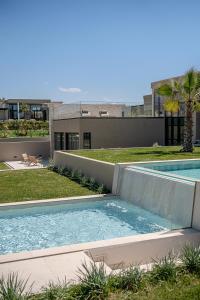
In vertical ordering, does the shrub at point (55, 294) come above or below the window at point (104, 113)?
below

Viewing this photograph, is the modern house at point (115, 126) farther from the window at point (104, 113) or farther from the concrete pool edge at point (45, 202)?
the concrete pool edge at point (45, 202)

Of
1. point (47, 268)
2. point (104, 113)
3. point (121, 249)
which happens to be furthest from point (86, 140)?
point (47, 268)

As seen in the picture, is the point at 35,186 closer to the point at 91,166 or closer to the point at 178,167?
the point at 91,166

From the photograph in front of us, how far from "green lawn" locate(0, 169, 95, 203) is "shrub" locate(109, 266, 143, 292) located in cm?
810

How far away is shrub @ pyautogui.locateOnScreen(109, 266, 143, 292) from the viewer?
5.32 meters

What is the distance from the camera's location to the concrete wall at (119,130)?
25.2m

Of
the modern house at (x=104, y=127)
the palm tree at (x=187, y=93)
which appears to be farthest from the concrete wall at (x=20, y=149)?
the palm tree at (x=187, y=93)

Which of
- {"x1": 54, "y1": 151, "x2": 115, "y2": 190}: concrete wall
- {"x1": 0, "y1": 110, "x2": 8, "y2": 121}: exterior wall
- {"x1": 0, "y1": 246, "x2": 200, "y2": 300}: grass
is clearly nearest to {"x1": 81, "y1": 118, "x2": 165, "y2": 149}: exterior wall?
{"x1": 54, "y1": 151, "x2": 115, "y2": 190}: concrete wall

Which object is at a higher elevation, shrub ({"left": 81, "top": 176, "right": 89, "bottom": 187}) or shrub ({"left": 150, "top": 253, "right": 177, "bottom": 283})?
shrub ({"left": 150, "top": 253, "right": 177, "bottom": 283})

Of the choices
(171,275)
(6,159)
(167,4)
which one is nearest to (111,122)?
(6,159)

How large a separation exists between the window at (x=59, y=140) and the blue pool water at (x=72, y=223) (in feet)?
52.6

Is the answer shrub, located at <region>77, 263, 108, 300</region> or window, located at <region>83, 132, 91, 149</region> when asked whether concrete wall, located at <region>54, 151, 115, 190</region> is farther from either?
shrub, located at <region>77, 263, 108, 300</region>

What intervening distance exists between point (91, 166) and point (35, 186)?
2.69 metres

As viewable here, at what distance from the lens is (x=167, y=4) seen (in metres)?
14.2
